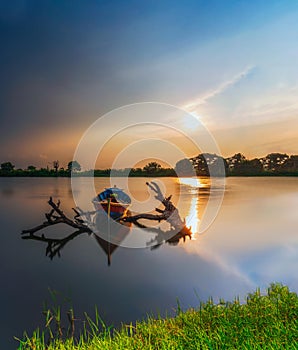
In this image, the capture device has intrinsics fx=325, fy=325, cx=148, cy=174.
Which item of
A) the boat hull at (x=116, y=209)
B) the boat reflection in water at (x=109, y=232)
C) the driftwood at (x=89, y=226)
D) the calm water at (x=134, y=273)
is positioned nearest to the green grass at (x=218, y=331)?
the calm water at (x=134, y=273)

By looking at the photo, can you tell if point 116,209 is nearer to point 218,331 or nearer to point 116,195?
point 116,195

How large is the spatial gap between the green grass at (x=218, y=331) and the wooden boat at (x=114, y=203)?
407 inches

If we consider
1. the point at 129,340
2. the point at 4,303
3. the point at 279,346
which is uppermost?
the point at 279,346

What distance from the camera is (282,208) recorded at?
25.7m

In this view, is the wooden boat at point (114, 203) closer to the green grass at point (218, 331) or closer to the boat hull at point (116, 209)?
the boat hull at point (116, 209)

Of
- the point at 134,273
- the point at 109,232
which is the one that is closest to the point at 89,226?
the point at 109,232

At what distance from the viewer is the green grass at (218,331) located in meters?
3.21

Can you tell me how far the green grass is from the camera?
3.21m

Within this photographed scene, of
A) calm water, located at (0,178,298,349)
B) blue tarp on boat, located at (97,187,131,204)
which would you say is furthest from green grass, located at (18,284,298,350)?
blue tarp on boat, located at (97,187,131,204)

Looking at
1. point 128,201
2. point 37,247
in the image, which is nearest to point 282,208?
point 128,201

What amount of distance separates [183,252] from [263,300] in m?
7.05

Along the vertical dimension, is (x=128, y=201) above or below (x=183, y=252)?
above

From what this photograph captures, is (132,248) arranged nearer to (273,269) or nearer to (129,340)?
(273,269)

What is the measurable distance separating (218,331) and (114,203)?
1131cm
